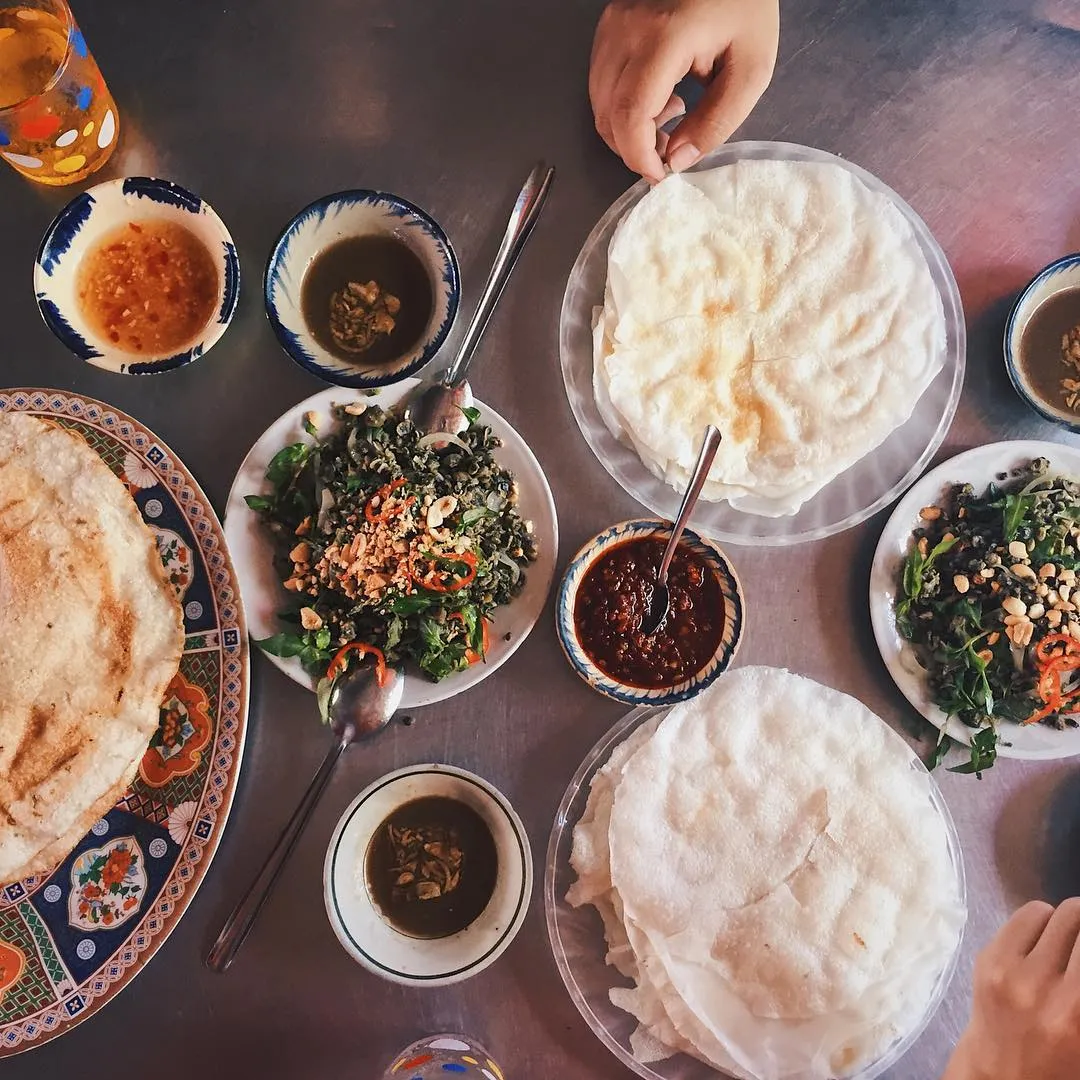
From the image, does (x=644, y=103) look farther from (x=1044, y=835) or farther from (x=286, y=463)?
(x=1044, y=835)

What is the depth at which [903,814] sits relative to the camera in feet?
6.57

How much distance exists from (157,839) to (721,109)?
6.75ft

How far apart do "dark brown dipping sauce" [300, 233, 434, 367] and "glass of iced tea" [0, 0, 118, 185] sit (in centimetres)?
61

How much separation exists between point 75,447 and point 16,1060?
1419 mm

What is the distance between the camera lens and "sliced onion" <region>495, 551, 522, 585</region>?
200 cm

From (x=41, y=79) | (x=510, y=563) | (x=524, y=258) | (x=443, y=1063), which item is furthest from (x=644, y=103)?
(x=443, y=1063)

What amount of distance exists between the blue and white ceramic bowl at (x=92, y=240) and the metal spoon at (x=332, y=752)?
0.81m

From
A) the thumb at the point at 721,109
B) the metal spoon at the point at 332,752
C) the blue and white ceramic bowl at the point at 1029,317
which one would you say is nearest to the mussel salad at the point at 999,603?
the blue and white ceramic bowl at the point at 1029,317

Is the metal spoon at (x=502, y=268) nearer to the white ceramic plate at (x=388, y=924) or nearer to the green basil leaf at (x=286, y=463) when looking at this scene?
the green basil leaf at (x=286, y=463)

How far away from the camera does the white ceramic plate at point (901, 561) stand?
2059 millimetres

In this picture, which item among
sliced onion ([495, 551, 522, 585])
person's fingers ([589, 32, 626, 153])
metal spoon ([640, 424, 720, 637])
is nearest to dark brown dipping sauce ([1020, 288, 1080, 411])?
metal spoon ([640, 424, 720, 637])

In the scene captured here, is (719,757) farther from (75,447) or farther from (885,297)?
(75,447)

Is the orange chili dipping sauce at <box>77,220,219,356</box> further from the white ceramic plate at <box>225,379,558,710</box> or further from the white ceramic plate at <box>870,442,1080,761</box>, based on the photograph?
the white ceramic plate at <box>870,442,1080,761</box>

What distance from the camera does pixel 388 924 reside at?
6.62 ft
